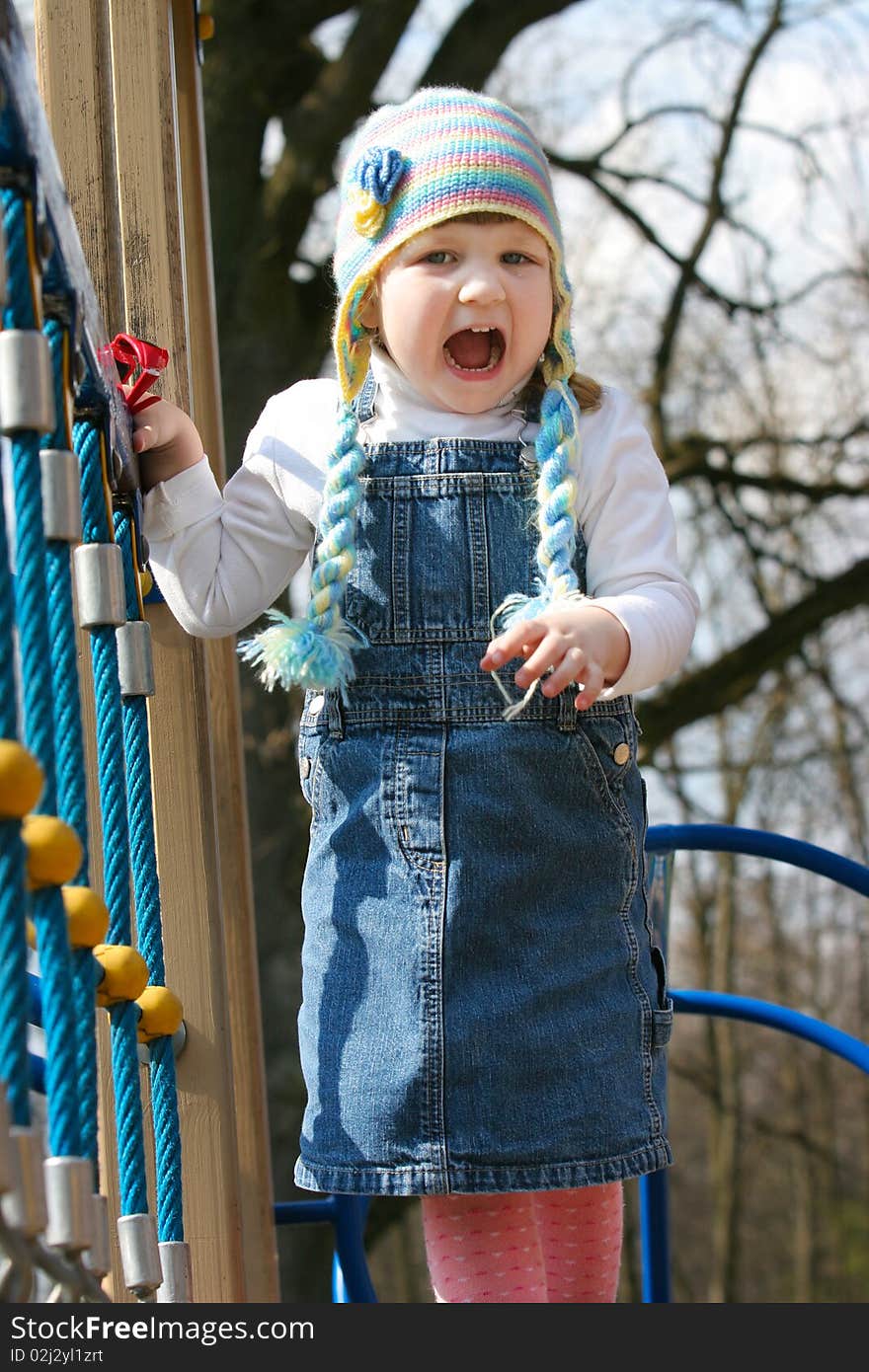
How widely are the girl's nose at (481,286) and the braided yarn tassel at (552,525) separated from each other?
0.41 feet

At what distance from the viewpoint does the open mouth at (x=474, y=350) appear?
1.61 metres

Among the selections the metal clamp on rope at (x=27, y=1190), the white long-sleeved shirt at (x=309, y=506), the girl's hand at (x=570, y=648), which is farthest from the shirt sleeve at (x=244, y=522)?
the metal clamp on rope at (x=27, y=1190)

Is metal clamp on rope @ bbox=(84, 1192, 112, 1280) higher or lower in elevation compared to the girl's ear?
lower

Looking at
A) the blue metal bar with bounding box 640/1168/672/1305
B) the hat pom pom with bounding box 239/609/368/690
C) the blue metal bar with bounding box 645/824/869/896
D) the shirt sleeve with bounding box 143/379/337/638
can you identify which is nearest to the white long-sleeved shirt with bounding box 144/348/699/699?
the shirt sleeve with bounding box 143/379/337/638

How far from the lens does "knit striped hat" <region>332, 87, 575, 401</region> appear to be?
156cm

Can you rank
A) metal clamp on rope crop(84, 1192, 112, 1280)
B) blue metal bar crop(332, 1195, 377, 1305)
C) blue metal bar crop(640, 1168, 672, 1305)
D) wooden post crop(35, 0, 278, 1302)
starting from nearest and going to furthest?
metal clamp on rope crop(84, 1192, 112, 1280) → wooden post crop(35, 0, 278, 1302) → blue metal bar crop(332, 1195, 377, 1305) → blue metal bar crop(640, 1168, 672, 1305)

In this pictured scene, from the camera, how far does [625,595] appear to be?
59.6 inches

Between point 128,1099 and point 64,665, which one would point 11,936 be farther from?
point 128,1099

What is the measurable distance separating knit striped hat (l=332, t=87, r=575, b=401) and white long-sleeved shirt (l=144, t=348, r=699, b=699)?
6 centimetres

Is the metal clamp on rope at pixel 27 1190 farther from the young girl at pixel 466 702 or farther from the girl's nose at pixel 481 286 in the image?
the girl's nose at pixel 481 286

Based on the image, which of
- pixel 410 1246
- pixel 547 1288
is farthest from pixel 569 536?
pixel 410 1246

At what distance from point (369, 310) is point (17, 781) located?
876 millimetres

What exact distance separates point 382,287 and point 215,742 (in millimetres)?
739

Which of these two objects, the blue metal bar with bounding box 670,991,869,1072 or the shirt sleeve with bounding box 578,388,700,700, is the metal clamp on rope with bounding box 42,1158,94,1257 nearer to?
the shirt sleeve with bounding box 578,388,700,700
